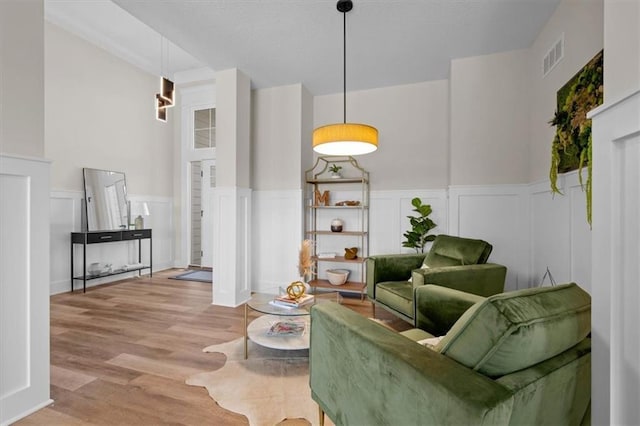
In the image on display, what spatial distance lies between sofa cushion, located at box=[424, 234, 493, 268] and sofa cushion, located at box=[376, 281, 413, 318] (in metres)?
0.37

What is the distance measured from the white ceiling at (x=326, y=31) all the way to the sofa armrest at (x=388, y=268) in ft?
7.02

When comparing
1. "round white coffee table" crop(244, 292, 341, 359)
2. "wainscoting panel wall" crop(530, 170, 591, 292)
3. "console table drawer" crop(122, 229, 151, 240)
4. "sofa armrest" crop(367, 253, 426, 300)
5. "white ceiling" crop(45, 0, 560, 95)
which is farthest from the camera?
"console table drawer" crop(122, 229, 151, 240)

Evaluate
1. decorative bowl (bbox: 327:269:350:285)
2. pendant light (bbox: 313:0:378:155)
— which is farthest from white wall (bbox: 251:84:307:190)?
pendant light (bbox: 313:0:378:155)

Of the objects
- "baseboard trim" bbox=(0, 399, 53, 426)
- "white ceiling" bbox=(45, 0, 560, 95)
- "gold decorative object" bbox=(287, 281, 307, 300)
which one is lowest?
"baseboard trim" bbox=(0, 399, 53, 426)

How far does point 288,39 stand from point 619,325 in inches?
124

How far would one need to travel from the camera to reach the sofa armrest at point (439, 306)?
73.8 inches

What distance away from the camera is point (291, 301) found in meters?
2.30

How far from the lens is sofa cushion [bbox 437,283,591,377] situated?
0.84m

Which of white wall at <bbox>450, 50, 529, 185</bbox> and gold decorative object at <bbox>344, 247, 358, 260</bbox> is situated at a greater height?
white wall at <bbox>450, 50, 529, 185</bbox>

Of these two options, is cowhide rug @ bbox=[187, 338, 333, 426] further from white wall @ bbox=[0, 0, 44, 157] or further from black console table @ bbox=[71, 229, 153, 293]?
black console table @ bbox=[71, 229, 153, 293]

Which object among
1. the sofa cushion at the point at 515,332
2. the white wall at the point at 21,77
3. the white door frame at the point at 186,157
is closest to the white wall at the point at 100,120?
the white door frame at the point at 186,157

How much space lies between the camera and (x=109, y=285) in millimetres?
4430

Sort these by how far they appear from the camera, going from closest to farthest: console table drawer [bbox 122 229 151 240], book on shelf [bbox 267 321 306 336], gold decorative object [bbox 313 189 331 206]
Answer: book on shelf [bbox 267 321 306 336] < gold decorative object [bbox 313 189 331 206] < console table drawer [bbox 122 229 151 240]

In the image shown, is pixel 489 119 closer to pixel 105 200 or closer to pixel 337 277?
pixel 337 277
